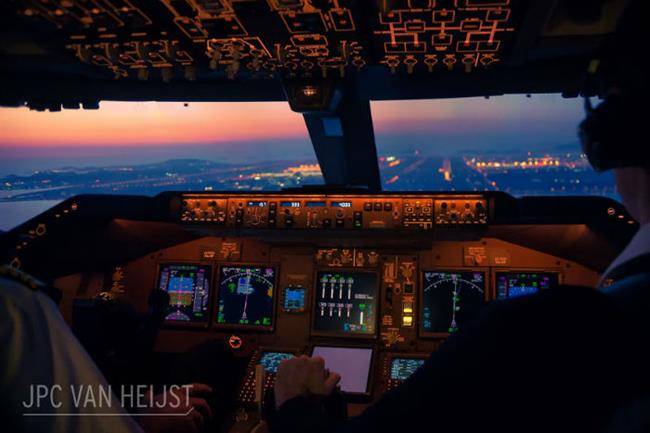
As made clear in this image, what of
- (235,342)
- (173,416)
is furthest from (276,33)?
(235,342)

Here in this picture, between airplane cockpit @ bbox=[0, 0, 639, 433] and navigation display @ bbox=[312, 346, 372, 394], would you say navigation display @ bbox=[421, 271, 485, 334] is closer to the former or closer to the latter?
airplane cockpit @ bbox=[0, 0, 639, 433]

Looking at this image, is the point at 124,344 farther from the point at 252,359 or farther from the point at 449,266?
the point at 449,266

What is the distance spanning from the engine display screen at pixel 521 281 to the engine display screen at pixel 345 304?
64 cm

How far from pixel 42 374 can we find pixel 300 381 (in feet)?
1.55

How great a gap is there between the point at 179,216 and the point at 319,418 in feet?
6.21

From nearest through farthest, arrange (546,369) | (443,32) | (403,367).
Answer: (546,369) < (443,32) < (403,367)

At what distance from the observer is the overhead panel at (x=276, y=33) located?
1.55 metres

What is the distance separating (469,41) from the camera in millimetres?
1872

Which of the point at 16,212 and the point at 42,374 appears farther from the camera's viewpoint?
the point at 16,212

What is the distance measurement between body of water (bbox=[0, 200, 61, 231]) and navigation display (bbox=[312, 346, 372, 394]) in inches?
57.8

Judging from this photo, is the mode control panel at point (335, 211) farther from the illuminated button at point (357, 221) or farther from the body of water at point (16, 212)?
the body of water at point (16, 212)

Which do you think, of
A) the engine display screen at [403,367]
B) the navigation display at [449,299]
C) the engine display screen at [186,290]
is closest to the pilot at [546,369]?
Answer: the engine display screen at [403,367]

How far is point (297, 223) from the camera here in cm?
251

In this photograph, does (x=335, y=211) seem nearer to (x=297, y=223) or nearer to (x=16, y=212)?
(x=297, y=223)
